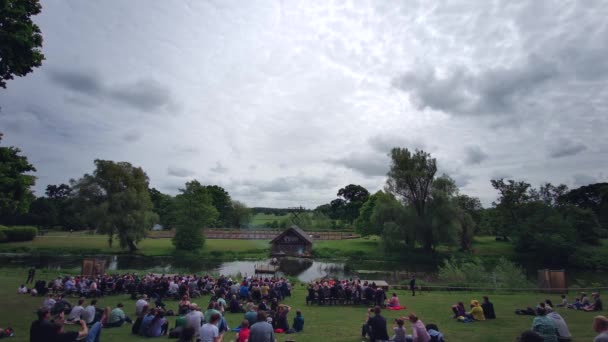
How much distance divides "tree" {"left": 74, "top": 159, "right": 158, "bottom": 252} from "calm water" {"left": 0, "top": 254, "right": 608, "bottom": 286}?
13.0ft

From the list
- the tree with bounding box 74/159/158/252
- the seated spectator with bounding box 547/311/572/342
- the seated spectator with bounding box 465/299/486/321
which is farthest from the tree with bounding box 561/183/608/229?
the tree with bounding box 74/159/158/252

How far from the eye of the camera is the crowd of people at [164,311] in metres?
7.72

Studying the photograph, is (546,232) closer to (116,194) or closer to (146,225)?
(146,225)

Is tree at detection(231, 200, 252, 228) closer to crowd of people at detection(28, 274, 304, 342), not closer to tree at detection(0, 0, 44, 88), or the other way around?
crowd of people at detection(28, 274, 304, 342)

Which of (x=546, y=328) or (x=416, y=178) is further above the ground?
(x=416, y=178)

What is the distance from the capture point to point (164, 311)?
11.3m

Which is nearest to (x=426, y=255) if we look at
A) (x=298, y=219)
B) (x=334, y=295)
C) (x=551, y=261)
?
(x=551, y=261)

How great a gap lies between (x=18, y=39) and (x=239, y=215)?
339 feet

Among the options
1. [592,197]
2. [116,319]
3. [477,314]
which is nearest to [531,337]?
[477,314]

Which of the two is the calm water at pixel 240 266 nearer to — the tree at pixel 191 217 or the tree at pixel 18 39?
the tree at pixel 191 217

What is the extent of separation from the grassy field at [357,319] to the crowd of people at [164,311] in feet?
1.92

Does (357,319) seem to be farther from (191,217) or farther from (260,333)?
(191,217)

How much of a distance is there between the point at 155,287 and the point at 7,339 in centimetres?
900

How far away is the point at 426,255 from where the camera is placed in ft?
158
